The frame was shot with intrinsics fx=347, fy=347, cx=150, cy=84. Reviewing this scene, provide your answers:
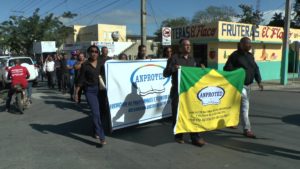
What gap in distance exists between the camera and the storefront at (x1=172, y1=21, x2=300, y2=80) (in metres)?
20.5

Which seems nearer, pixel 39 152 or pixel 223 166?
pixel 223 166

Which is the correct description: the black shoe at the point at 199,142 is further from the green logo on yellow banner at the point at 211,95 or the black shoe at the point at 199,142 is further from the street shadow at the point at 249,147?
the green logo on yellow banner at the point at 211,95

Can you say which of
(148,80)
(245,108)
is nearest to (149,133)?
(148,80)

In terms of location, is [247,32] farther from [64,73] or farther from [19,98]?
[19,98]

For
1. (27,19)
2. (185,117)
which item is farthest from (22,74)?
(27,19)

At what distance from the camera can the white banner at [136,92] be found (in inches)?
277

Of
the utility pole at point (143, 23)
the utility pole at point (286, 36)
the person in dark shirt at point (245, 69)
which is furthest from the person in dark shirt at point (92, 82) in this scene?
the utility pole at point (286, 36)

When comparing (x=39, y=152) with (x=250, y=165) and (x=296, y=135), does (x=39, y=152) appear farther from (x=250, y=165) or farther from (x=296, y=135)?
(x=296, y=135)

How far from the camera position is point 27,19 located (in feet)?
137

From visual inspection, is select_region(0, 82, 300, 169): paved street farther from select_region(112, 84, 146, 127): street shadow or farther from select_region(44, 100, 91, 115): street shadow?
select_region(44, 100, 91, 115): street shadow

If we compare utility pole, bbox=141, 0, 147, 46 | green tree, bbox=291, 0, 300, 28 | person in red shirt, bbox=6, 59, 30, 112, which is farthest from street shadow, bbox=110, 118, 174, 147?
green tree, bbox=291, 0, 300, 28

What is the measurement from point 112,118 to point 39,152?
1568mm

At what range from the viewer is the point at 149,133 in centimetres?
734

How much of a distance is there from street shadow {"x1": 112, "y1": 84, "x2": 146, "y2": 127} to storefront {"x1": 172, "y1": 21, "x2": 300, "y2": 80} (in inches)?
529
